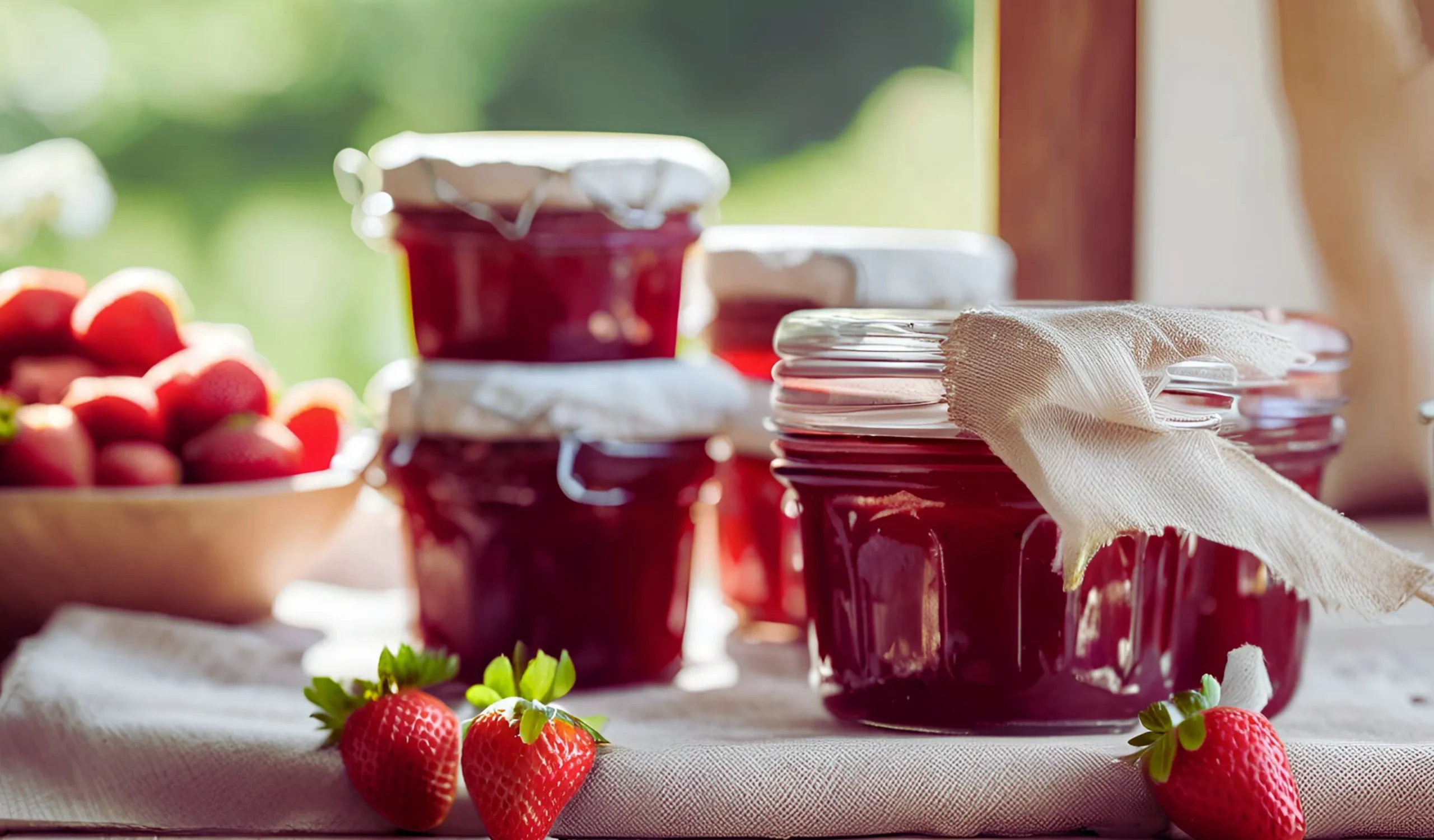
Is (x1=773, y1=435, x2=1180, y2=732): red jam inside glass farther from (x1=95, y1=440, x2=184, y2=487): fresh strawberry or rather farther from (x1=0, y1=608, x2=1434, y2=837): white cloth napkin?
(x1=95, y1=440, x2=184, y2=487): fresh strawberry

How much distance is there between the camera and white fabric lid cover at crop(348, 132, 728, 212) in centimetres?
98

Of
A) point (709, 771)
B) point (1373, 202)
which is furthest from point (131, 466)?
point (1373, 202)

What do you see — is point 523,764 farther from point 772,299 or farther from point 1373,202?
point 1373,202

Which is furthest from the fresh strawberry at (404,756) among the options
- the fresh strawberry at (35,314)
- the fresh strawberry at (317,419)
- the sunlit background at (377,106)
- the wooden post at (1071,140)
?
the sunlit background at (377,106)

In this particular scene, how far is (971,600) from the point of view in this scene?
78 cm

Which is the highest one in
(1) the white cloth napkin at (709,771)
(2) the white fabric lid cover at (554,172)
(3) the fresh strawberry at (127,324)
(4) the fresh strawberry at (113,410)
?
(2) the white fabric lid cover at (554,172)

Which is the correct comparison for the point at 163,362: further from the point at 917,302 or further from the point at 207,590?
the point at 917,302

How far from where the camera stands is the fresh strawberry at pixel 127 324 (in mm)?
1242

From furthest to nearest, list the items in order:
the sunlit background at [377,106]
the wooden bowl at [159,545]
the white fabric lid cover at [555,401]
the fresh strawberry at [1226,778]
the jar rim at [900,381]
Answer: the sunlit background at [377,106]
the wooden bowl at [159,545]
the white fabric lid cover at [555,401]
the jar rim at [900,381]
the fresh strawberry at [1226,778]

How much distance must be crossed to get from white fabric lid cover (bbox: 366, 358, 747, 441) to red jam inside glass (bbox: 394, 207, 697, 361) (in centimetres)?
2

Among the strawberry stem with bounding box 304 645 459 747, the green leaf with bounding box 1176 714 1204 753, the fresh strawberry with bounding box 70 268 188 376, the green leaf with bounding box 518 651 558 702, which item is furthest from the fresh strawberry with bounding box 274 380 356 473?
the green leaf with bounding box 1176 714 1204 753

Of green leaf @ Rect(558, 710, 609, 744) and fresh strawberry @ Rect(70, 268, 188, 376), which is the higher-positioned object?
fresh strawberry @ Rect(70, 268, 188, 376)

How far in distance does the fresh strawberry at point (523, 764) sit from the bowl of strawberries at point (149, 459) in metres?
0.52

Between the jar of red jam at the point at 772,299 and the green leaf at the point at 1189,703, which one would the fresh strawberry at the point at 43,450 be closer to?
the jar of red jam at the point at 772,299
